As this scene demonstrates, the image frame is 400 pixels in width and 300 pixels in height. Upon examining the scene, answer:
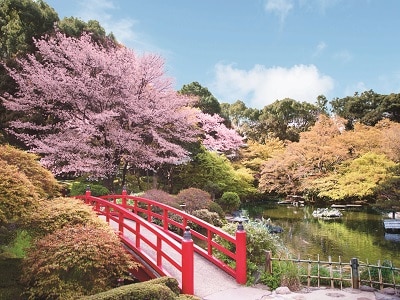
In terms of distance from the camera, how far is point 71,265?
566 centimetres

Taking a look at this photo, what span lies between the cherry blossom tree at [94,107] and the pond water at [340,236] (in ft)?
25.3

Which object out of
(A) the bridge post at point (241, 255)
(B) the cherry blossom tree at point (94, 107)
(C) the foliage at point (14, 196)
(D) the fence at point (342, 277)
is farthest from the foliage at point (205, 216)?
(C) the foliage at point (14, 196)

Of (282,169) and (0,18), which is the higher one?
(0,18)

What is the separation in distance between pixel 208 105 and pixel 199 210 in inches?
677

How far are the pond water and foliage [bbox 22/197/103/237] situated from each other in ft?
25.5

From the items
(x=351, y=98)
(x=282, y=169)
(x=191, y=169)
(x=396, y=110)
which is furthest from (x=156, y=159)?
(x=351, y=98)

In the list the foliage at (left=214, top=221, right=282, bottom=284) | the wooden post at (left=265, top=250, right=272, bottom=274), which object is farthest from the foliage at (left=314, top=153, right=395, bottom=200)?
the wooden post at (left=265, top=250, right=272, bottom=274)

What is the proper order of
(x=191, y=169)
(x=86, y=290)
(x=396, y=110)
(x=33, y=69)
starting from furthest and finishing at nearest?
1. (x=396, y=110)
2. (x=191, y=169)
3. (x=33, y=69)
4. (x=86, y=290)

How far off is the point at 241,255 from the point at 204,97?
24294 millimetres

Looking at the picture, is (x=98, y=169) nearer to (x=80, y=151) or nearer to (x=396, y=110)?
(x=80, y=151)

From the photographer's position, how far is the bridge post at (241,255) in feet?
22.4

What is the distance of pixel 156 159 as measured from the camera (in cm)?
1720

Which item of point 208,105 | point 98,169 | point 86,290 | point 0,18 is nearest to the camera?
point 86,290

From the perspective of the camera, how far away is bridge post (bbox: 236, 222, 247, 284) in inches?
269
